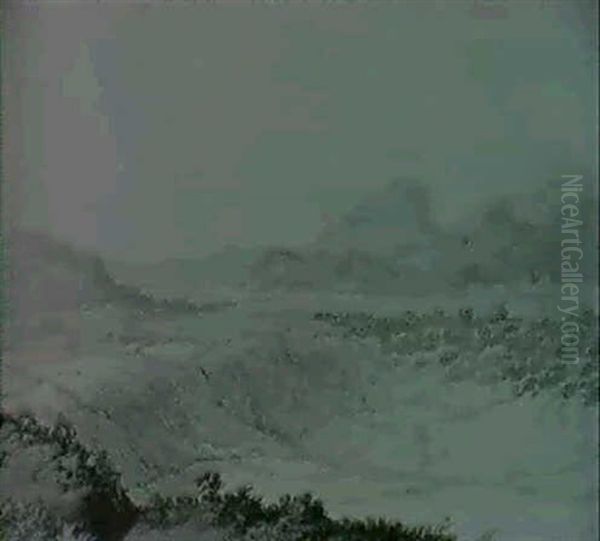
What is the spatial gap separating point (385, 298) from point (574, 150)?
0.34 m

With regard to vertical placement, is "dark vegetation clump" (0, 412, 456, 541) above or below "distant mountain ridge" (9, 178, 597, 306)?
below

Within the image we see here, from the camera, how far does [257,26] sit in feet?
4.65

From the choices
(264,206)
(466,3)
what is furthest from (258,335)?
(466,3)

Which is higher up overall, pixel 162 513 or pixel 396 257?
pixel 396 257

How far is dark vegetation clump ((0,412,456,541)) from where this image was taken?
4.63 feet

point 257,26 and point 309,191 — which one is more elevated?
point 257,26

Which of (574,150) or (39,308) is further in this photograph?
(39,308)

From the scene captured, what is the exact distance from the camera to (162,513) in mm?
1447

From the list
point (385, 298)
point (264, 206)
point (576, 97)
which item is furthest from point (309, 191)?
point (576, 97)

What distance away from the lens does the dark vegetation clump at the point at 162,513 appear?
1412 mm

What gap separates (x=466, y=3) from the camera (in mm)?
1396

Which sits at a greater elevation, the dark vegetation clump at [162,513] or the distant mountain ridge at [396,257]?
the distant mountain ridge at [396,257]

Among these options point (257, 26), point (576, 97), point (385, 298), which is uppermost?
point (257, 26)

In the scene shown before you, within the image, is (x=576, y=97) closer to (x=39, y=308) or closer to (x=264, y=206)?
(x=264, y=206)
